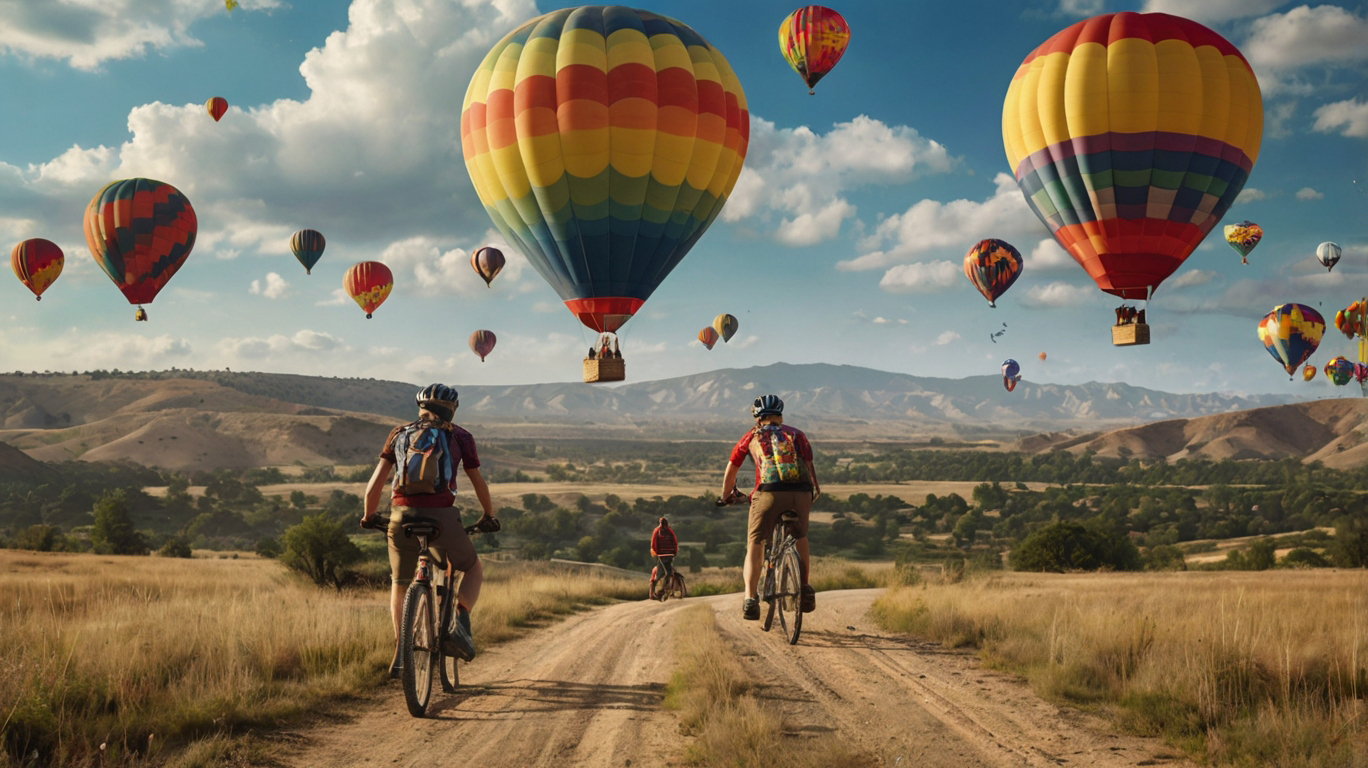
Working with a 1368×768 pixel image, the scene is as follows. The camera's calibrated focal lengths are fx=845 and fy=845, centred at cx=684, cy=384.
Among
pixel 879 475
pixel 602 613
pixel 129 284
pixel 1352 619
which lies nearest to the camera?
pixel 1352 619

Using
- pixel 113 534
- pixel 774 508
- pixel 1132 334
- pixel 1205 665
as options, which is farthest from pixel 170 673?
pixel 113 534

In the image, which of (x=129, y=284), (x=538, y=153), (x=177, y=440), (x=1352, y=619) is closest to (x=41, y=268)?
(x=129, y=284)

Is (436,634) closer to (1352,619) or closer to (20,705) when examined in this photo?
(20,705)

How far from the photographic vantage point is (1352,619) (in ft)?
31.4

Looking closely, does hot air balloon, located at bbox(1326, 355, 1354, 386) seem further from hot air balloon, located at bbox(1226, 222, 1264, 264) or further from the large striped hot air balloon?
the large striped hot air balloon

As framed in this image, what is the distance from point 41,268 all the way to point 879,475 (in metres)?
125

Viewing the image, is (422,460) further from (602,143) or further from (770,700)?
(602,143)

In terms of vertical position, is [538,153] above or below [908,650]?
above

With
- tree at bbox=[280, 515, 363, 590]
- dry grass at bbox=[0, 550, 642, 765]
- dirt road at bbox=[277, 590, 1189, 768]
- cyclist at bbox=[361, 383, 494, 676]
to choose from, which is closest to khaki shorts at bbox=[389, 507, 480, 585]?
cyclist at bbox=[361, 383, 494, 676]

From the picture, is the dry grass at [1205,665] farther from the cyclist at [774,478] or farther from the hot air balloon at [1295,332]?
the hot air balloon at [1295,332]

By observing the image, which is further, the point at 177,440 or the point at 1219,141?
the point at 177,440

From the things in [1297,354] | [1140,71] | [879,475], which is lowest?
[879,475]

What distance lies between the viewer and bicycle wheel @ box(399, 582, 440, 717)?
7000 mm

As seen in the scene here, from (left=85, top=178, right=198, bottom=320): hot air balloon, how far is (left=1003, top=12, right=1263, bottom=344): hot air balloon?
41289 millimetres
